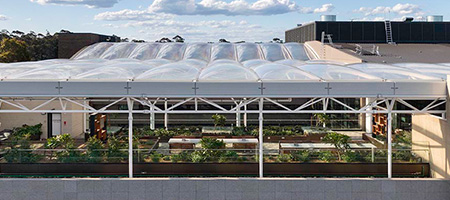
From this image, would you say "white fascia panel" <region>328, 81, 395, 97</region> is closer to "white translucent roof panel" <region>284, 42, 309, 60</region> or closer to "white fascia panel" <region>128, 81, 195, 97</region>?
"white fascia panel" <region>128, 81, 195, 97</region>

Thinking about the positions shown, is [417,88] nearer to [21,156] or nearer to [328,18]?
[21,156]

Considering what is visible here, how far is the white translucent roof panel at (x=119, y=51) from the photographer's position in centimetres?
3324

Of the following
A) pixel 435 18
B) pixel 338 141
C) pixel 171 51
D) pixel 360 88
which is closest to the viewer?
pixel 360 88

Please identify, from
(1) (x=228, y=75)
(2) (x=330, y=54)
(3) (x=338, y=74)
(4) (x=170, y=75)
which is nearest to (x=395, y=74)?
(3) (x=338, y=74)

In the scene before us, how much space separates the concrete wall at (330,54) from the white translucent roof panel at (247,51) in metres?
4.11

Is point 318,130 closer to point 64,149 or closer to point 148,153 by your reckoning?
point 148,153

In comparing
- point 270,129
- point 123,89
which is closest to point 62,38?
point 270,129

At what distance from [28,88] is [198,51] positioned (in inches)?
882

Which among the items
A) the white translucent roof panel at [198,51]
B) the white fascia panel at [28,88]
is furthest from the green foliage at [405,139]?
the white translucent roof panel at [198,51]

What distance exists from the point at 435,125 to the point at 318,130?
1013 centimetres

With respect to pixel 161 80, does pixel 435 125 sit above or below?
below

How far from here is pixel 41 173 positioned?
1465 centimetres

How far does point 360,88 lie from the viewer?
12438 millimetres

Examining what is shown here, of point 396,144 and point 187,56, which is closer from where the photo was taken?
point 396,144
